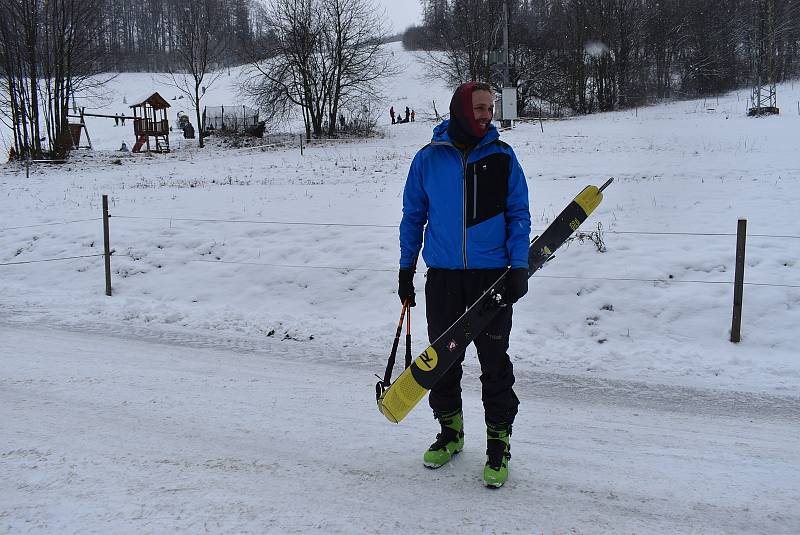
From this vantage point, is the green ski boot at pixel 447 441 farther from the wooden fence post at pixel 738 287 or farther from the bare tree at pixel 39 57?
the bare tree at pixel 39 57

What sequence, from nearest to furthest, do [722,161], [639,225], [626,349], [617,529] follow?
[617,529] → [626,349] → [639,225] → [722,161]

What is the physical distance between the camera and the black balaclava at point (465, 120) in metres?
3.19

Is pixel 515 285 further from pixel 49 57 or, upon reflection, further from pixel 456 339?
pixel 49 57

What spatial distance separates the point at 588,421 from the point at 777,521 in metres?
1.42

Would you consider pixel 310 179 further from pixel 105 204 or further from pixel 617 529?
pixel 617 529

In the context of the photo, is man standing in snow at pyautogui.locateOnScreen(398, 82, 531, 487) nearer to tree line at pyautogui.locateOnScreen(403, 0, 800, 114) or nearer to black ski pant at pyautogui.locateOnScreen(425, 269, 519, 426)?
black ski pant at pyautogui.locateOnScreen(425, 269, 519, 426)

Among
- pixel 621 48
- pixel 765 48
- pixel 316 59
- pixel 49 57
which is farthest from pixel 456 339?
pixel 765 48

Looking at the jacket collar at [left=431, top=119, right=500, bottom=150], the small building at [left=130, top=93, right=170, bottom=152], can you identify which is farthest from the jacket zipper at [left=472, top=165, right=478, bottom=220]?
the small building at [left=130, top=93, right=170, bottom=152]

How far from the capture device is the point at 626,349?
228 inches

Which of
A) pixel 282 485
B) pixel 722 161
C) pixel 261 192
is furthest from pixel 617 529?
pixel 722 161

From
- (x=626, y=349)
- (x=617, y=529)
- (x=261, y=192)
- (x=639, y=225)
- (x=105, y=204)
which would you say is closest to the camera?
(x=617, y=529)

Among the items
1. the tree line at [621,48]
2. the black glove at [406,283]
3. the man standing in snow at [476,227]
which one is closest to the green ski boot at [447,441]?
the man standing in snow at [476,227]

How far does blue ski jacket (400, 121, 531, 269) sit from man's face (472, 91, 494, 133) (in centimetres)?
8

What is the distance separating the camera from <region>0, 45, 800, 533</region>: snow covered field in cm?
318
